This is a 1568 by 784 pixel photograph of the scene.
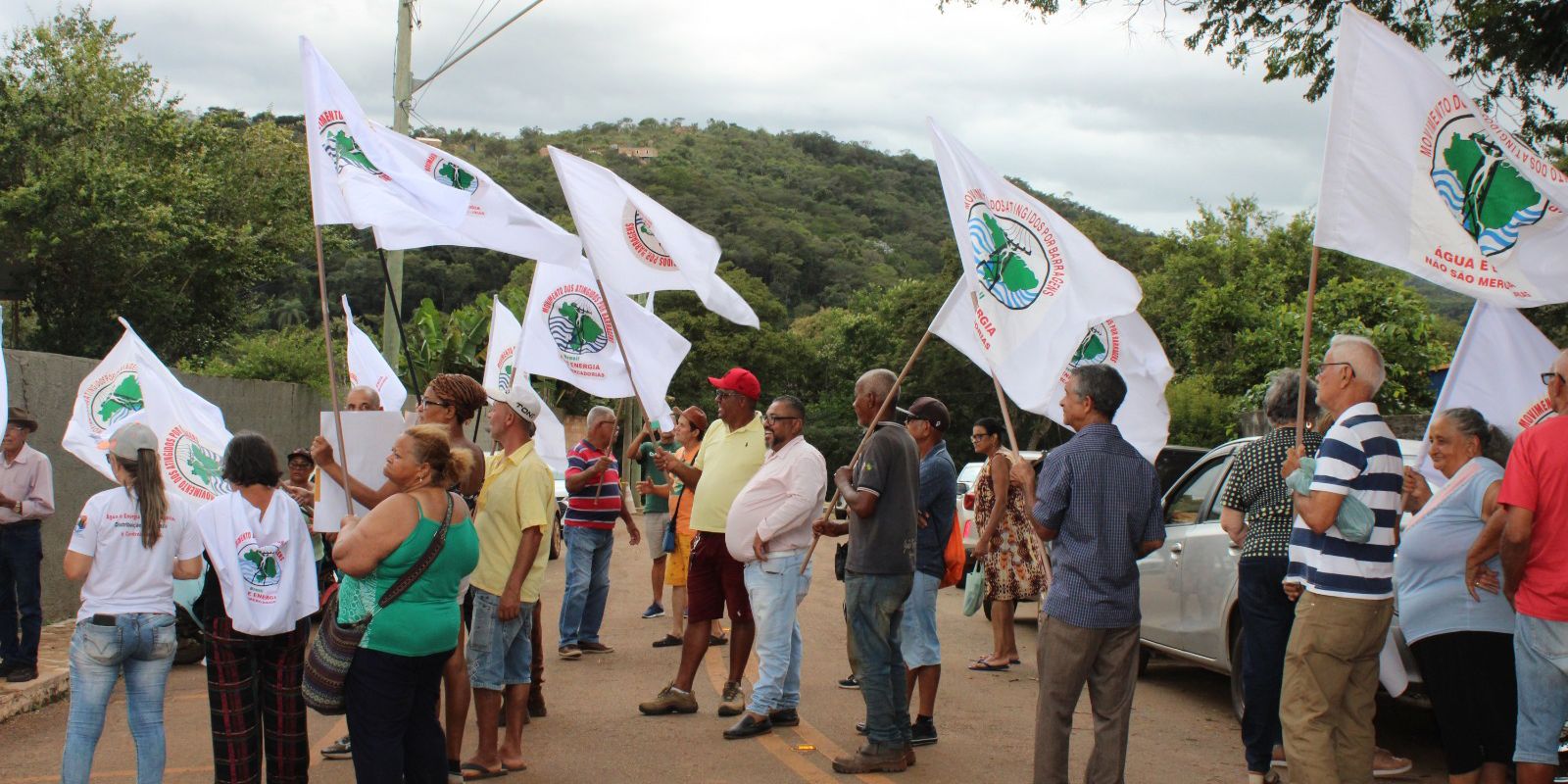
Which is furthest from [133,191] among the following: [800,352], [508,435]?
[800,352]

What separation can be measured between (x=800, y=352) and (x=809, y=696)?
Answer: 1572 inches

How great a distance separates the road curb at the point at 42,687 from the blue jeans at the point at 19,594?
207mm

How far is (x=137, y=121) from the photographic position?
1720 cm

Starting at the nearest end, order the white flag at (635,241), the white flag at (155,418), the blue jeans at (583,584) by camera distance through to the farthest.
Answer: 1. the white flag at (155,418)
2. the white flag at (635,241)
3. the blue jeans at (583,584)

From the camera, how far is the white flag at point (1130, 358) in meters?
6.77

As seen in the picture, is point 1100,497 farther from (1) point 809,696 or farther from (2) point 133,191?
(2) point 133,191

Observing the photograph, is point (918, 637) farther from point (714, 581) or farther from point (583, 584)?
point (583, 584)

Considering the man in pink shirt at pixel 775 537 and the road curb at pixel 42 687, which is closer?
the man in pink shirt at pixel 775 537

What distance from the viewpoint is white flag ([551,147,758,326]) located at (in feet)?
25.4

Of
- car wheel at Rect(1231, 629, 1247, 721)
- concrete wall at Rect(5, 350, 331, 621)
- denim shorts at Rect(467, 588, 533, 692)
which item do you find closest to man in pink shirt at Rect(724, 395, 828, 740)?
denim shorts at Rect(467, 588, 533, 692)

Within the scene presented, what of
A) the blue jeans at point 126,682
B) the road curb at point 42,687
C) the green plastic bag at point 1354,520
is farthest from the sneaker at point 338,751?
the green plastic bag at point 1354,520

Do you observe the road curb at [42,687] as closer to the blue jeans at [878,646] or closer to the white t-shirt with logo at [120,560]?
the white t-shirt with logo at [120,560]

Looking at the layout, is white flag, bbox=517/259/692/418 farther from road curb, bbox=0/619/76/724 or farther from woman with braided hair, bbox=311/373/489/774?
road curb, bbox=0/619/76/724

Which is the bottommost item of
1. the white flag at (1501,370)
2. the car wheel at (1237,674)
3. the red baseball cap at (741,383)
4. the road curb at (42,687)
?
the road curb at (42,687)
